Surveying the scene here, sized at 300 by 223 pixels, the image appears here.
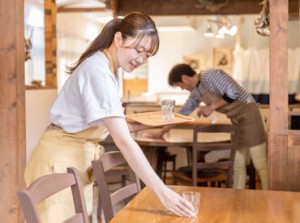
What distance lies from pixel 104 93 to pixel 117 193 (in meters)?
0.43

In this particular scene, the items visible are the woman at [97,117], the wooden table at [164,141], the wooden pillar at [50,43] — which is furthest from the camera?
the wooden pillar at [50,43]

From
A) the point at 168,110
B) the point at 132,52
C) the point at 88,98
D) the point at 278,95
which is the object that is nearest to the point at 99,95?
the point at 88,98

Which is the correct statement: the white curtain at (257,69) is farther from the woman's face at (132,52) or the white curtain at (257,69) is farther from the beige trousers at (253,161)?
the woman's face at (132,52)

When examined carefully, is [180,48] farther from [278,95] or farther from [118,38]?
[118,38]

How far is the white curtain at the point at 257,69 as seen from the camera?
838 cm

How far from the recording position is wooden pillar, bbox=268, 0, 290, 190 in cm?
230

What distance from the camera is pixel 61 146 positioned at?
6.55 feet

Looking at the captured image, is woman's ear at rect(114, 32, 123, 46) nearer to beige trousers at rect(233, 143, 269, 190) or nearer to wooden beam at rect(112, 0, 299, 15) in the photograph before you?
beige trousers at rect(233, 143, 269, 190)

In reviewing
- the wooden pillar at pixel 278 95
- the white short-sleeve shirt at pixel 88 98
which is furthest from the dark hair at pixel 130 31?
the wooden pillar at pixel 278 95

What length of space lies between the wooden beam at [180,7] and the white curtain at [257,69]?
5.35ft

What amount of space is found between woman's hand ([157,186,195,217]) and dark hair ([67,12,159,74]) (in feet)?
1.89

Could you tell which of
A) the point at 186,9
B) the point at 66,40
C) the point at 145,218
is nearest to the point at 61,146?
the point at 145,218

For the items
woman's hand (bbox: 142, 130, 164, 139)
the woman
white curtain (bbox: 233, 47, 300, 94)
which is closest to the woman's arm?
the woman

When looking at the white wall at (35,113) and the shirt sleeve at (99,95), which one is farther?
the white wall at (35,113)
